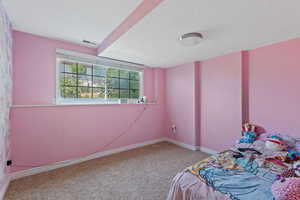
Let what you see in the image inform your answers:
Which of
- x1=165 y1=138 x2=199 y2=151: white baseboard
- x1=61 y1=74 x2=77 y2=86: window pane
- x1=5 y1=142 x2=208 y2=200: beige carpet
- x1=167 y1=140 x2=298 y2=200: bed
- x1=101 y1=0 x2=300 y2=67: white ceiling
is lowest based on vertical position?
x1=5 y1=142 x2=208 y2=200: beige carpet

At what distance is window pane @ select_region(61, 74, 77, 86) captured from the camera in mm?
2418

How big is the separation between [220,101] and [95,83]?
2579mm

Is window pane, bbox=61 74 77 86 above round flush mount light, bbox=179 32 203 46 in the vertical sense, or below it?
below

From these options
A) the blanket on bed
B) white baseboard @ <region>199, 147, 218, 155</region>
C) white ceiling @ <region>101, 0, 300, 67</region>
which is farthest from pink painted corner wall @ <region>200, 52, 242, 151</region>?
the blanket on bed

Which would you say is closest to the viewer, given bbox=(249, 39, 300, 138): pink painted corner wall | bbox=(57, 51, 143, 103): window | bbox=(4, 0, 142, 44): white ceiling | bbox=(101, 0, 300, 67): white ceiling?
bbox=(101, 0, 300, 67): white ceiling

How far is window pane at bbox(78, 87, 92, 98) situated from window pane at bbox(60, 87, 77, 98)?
0.28 feet

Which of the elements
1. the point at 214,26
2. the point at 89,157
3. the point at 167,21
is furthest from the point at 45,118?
the point at 214,26

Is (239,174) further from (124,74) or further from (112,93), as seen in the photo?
(124,74)

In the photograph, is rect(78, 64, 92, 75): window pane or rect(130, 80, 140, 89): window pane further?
rect(130, 80, 140, 89): window pane

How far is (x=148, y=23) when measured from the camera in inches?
58.8

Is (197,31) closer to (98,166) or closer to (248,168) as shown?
(248,168)

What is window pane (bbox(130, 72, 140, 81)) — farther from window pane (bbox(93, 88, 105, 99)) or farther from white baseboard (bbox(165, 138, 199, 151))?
white baseboard (bbox(165, 138, 199, 151))

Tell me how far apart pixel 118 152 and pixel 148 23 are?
2.50 meters

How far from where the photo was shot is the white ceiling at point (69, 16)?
1.40m
